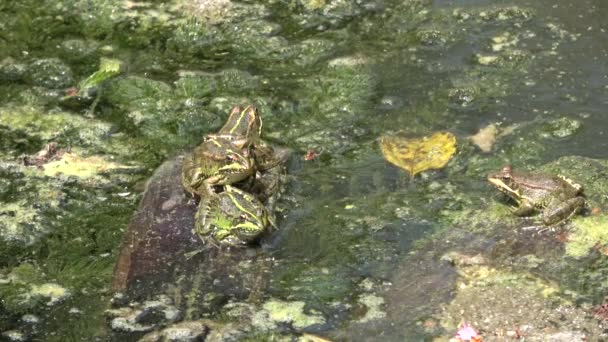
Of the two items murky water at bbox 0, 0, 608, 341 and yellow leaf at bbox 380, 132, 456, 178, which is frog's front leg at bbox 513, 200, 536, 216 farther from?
yellow leaf at bbox 380, 132, 456, 178

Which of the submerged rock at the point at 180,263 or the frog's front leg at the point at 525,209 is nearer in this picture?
the submerged rock at the point at 180,263

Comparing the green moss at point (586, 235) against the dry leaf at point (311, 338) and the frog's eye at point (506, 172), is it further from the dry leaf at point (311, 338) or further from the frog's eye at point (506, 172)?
the dry leaf at point (311, 338)

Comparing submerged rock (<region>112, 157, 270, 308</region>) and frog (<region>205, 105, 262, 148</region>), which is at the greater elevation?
frog (<region>205, 105, 262, 148</region>)

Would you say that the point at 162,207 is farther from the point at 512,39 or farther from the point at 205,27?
the point at 512,39

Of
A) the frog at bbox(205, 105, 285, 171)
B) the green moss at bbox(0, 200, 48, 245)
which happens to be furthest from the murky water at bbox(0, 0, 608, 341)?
the frog at bbox(205, 105, 285, 171)

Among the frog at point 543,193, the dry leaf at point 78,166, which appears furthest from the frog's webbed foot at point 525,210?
A: the dry leaf at point 78,166

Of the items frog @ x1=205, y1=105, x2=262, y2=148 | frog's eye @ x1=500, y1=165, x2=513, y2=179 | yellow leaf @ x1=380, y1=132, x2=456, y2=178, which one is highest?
frog @ x1=205, y1=105, x2=262, y2=148

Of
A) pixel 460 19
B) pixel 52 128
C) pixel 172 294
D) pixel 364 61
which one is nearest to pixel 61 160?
pixel 52 128
